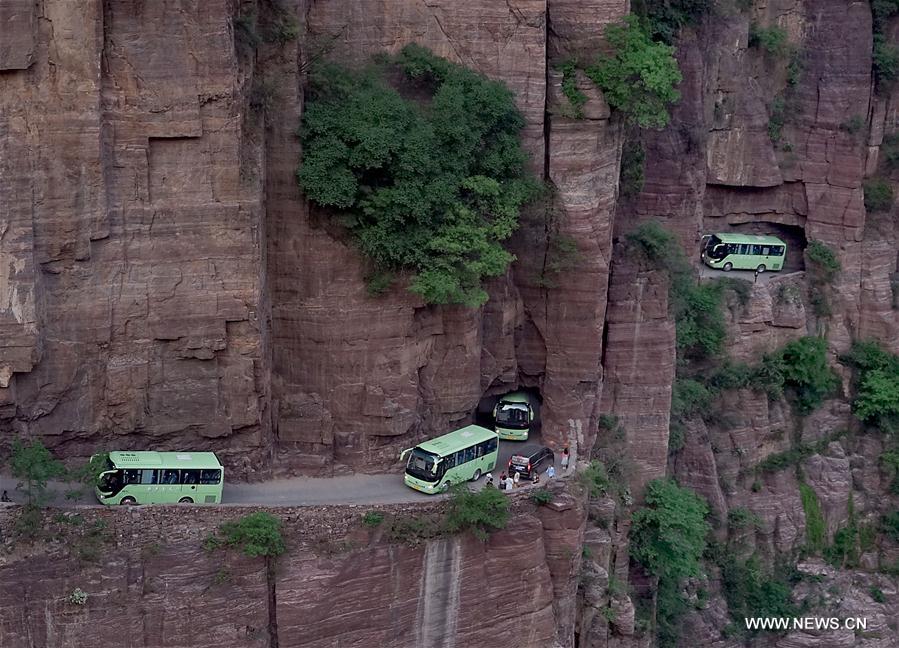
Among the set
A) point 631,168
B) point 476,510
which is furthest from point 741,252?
point 476,510

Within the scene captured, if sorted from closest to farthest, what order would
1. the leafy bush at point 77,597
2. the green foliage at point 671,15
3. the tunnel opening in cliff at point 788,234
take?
the leafy bush at point 77,597 < the green foliage at point 671,15 < the tunnel opening in cliff at point 788,234

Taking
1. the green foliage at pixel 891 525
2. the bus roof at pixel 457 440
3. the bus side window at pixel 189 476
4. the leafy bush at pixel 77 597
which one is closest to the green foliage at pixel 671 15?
the bus roof at pixel 457 440

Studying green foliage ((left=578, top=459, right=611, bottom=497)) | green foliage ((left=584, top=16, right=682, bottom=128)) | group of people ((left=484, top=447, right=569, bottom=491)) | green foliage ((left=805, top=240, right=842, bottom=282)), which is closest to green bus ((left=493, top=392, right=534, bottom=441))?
green foliage ((left=578, top=459, right=611, bottom=497))

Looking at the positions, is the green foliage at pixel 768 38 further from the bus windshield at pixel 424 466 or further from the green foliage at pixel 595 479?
the bus windshield at pixel 424 466

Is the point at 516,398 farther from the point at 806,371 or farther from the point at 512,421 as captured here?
the point at 806,371

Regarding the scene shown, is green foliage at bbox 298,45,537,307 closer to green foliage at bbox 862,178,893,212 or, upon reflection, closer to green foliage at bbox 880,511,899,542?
green foliage at bbox 862,178,893,212

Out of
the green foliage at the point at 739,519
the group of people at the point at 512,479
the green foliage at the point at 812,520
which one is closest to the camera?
the group of people at the point at 512,479
